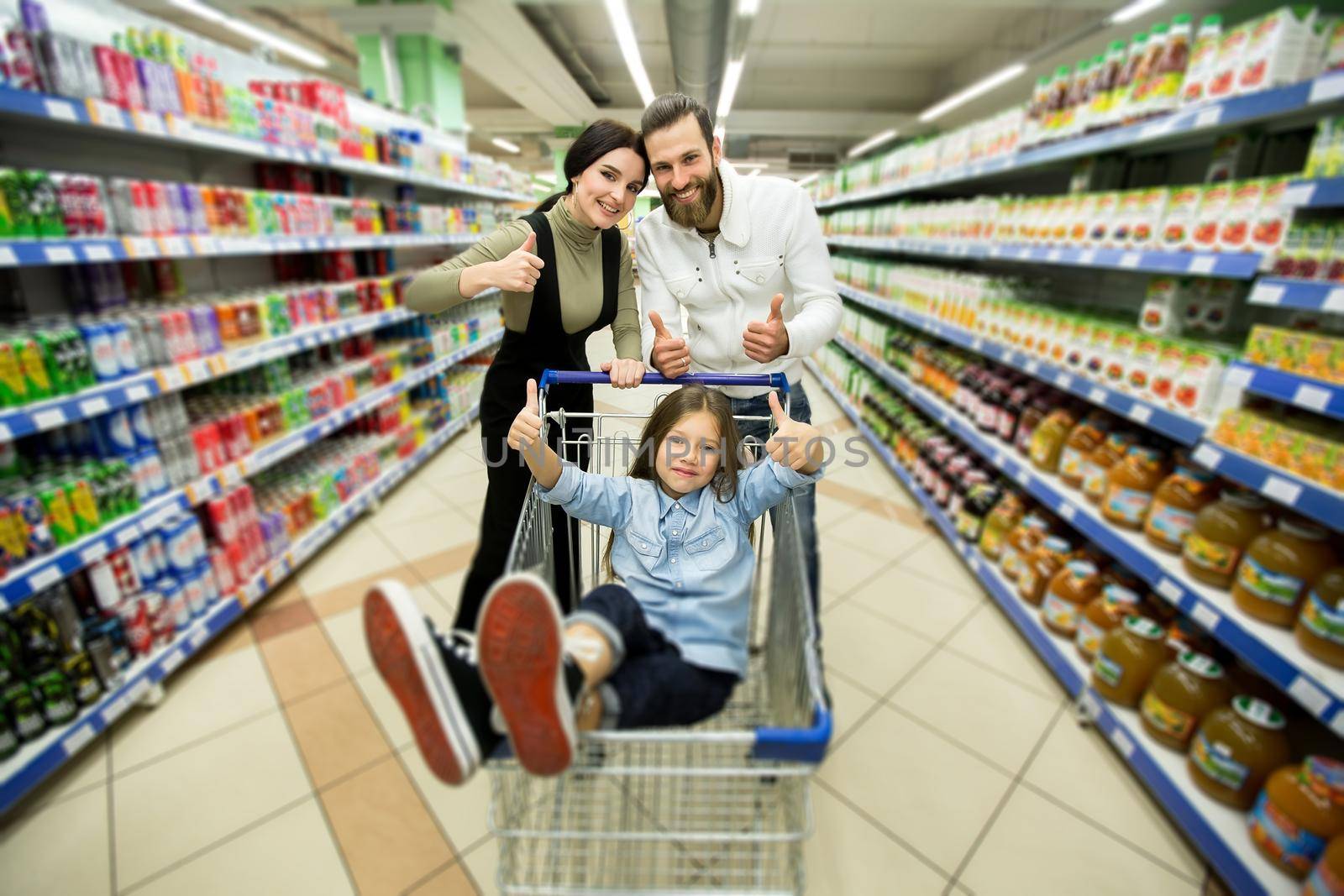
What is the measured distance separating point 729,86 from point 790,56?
0.66 m

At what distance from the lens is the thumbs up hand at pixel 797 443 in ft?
3.08

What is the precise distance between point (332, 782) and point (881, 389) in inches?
151

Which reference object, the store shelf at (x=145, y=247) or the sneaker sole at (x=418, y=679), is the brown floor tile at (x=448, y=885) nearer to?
the sneaker sole at (x=418, y=679)

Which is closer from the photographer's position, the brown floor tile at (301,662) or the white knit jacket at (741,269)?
the white knit jacket at (741,269)

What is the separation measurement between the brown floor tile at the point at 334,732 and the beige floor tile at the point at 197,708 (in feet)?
0.49

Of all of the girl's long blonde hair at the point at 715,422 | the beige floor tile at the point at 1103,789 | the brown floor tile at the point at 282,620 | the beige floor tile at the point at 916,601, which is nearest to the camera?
the girl's long blonde hair at the point at 715,422

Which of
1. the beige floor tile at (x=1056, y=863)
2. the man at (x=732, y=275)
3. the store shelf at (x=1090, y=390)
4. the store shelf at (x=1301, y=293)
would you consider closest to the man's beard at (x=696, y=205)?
the man at (x=732, y=275)

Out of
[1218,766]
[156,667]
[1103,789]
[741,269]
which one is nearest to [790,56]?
[741,269]

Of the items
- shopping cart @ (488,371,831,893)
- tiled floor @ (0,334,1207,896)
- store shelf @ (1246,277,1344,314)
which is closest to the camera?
shopping cart @ (488,371,831,893)

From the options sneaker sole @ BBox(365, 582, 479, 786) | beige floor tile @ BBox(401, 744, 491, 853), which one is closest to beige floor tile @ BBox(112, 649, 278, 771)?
beige floor tile @ BBox(401, 744, 491, 853)

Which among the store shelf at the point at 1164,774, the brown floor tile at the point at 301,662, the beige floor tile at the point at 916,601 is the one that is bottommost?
the beige floor tile at the point at 916,601

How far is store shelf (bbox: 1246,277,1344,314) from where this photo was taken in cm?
122

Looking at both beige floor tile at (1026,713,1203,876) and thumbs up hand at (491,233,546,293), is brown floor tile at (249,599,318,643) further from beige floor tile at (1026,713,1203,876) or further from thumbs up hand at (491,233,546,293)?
beige floor tile at (1026,713,1203,876)

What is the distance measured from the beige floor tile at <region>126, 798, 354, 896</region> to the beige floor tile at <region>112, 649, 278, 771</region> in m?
0.47
